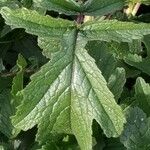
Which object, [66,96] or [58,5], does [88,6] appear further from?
[66,96]

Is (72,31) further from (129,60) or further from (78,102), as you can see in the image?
(129,60)

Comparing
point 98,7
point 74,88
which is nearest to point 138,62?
point 98,7

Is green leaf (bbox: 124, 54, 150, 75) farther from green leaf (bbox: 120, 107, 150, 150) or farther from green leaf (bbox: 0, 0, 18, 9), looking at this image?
green leaf (bbox: 0, 0, 18, 9)

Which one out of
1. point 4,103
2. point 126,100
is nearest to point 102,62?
point 126,100

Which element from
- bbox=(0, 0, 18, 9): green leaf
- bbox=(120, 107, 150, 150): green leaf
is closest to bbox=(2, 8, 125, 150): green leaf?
bbox=(120, 107, 150, 150): green leaf

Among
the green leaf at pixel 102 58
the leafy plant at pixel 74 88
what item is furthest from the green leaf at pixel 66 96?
the green leaf at pixel 102 58

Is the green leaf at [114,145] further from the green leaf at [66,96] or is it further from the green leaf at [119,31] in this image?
the green leaf at [119,31]

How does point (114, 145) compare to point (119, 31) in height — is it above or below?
below
